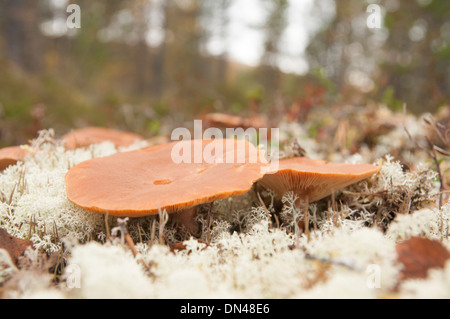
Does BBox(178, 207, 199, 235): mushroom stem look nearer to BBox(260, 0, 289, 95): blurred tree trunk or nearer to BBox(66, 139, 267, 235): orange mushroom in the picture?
BBox(66, 139, 267, 235): orange mushroom

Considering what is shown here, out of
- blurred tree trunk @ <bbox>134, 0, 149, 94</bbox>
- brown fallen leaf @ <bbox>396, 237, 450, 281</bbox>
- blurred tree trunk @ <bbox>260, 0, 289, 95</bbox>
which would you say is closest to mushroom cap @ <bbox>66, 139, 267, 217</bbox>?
brown fallen leaf @ <bbox>396, 237, 450, 281</bbox>

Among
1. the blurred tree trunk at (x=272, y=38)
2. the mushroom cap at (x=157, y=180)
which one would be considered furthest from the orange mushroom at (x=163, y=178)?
the blurred tree trunk at (x=272, y=38)

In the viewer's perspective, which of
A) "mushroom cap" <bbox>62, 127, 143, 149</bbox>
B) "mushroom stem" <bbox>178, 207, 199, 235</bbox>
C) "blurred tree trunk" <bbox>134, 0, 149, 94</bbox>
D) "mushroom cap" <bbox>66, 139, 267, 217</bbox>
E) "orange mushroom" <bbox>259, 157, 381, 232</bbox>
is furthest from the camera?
"blurred tree trunk" <bbox>134, 0, 149, 94</bbox>

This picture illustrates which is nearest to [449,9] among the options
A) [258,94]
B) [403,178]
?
[258,94]

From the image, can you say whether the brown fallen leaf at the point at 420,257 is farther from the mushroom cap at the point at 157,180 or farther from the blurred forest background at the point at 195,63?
the blurred forest background at the point at 195,63

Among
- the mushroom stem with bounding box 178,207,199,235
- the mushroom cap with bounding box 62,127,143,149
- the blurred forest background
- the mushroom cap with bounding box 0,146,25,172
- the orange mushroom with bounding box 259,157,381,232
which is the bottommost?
the mushroom stem with bounding box 178,207,199,235

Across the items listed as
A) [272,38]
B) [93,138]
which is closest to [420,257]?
[93,138]

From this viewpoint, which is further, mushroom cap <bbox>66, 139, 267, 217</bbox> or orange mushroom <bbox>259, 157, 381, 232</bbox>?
orange mushroom <bbox>259, 157, 381, 232</bbox>
